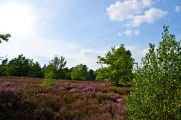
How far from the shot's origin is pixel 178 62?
13414 mm

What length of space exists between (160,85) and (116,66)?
36.4 metres

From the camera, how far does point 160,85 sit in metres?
13.3

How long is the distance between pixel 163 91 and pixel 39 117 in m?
12.8

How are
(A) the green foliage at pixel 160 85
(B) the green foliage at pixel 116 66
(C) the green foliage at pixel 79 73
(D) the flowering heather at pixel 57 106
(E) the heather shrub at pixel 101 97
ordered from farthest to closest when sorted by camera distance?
(C) the green foliage at pixel 79 73, (B) the green foliage at pixel 116 66, (E) the heather shrub at pixel 101 97, (D) the flowering heather at pixel 57 106, (A) the green foliage at pixel 160 85

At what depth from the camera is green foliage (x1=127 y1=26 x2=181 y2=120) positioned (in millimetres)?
12938

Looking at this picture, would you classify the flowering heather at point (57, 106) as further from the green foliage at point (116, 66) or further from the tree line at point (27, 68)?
the tree line at point (27, 68)

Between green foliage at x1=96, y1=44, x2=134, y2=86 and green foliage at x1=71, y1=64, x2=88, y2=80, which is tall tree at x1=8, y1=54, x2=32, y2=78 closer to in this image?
green foliage at x1=71, y1=64, x2=88, y2=80

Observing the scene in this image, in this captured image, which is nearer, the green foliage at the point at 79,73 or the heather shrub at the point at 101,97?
the heather shrub at the point at 101,97

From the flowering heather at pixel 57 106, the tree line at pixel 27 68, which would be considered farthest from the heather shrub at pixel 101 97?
the tree line at pixel 27 68

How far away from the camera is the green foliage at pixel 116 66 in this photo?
4847 centimetres

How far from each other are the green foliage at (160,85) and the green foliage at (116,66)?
3298cm

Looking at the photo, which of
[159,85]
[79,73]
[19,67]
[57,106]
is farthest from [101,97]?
[79,73]

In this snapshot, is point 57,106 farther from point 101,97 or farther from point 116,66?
point 116,66

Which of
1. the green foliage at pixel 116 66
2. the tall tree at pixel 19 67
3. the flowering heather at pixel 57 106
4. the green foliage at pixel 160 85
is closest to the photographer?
the green foliage at pixel 160 85
